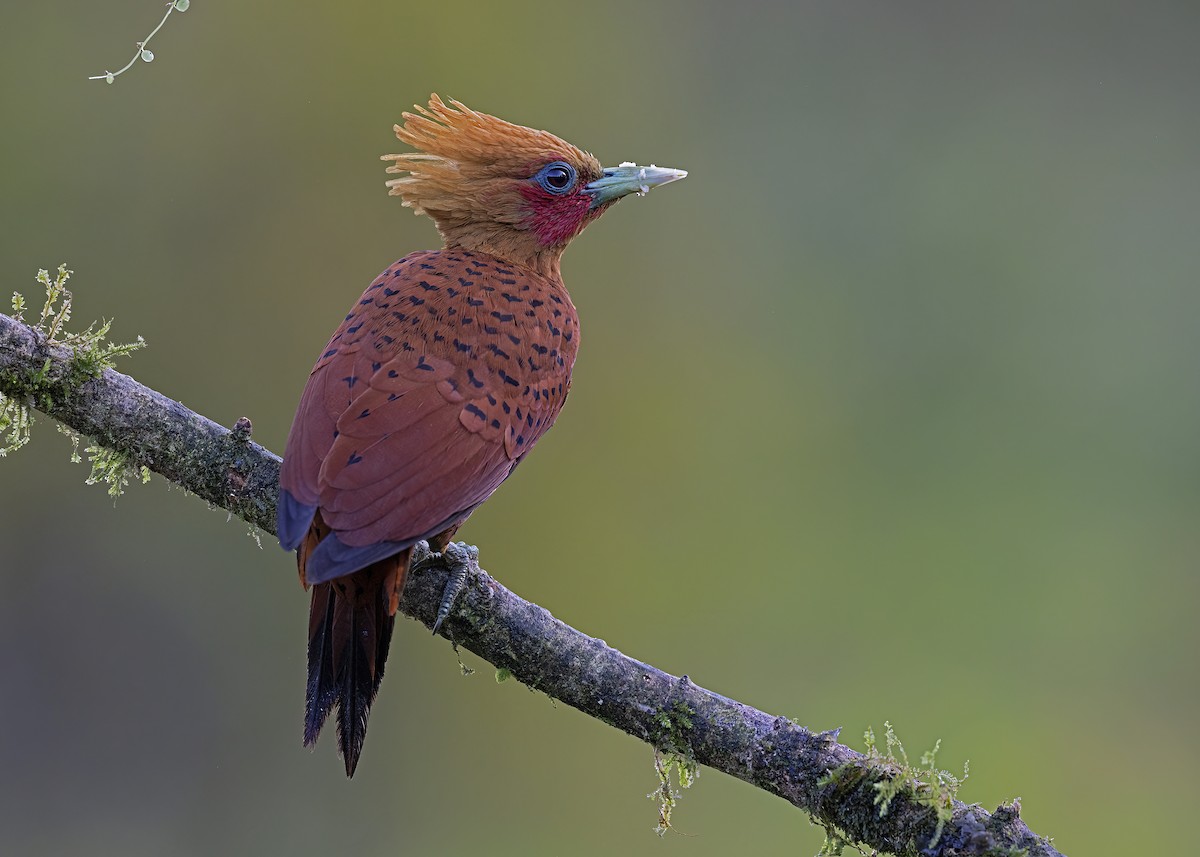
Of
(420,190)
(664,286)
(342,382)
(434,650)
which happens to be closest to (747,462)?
(664,286)

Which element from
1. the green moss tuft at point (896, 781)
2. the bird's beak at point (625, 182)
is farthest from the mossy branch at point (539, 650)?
the bird's beak at point (625, 182)

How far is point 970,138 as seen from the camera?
8.03m

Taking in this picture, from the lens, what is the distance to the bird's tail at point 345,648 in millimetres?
3082

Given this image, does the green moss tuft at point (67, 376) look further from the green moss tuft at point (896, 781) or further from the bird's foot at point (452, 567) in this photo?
the green moss tuft at point (896, 781)

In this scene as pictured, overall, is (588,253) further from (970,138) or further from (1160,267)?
(1160,267)

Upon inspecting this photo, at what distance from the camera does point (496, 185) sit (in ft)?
13.0

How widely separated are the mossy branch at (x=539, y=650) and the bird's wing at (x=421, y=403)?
168 millimetres

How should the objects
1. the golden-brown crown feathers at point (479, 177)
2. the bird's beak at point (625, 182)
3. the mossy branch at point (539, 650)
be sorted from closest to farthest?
the mossy branch at point (539, 650) < the golden-brown crown feathers at point (479, 177) < the bird's beak at point (625, 182)

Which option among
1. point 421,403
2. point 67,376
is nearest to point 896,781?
point 421,403

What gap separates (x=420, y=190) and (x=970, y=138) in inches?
194

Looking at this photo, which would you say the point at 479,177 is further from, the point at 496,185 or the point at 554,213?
the point at 554,213

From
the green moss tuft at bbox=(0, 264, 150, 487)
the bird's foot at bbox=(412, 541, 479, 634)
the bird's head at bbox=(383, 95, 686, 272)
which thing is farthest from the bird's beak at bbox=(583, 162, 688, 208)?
the green moss tuft at bbox=(0, 264, 150, 487)

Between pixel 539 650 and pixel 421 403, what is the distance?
63cm

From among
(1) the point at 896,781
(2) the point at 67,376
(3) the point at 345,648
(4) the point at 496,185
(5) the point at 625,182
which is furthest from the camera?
(5) the point at 625,182
